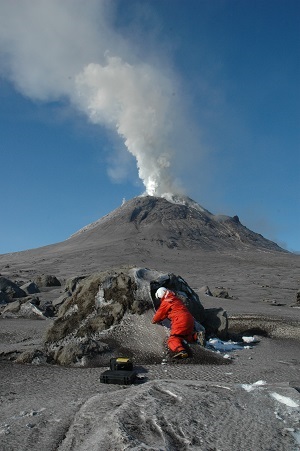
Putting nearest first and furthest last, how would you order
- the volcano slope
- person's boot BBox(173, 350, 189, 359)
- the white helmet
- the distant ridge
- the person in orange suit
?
the volcano slope, person's boot BBox(173, 350, 189, 359), the person in orange suit, the white helmet, the distant ridge

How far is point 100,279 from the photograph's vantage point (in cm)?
834

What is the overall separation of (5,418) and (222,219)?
8408 centimetres

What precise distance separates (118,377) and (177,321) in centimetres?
212

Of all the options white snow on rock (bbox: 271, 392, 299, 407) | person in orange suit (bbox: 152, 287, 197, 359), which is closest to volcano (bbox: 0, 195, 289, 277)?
person in orange suit (bbox: 152, 287, 197, 359)

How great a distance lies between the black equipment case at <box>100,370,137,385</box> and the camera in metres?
4.73

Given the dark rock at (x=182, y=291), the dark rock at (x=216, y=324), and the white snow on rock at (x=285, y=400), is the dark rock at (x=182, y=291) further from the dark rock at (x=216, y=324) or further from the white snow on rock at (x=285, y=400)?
the white snow on rock at (x=285, y=400)

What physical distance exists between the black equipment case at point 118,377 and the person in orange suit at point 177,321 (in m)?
1.58

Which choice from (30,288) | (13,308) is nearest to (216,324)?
(13,308)

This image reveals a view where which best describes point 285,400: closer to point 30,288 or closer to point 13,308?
point 13,308

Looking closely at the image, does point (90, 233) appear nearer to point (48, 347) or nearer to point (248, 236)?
point (248, 236)

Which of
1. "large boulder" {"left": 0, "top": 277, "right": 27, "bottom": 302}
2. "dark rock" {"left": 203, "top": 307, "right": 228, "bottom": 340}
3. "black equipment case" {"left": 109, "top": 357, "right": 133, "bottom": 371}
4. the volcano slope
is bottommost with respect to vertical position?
the volcano slope

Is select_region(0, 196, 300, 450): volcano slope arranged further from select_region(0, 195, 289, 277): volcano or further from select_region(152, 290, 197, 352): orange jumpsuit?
select_region(0, 195, 289, 277): volcano

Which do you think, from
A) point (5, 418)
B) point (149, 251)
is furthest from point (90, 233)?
point (5, 418)

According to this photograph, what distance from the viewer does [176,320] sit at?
675 cm
